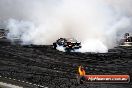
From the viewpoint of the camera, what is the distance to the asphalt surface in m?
27.7

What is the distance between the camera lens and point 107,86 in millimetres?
26844

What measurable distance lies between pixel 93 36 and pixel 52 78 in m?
29.4

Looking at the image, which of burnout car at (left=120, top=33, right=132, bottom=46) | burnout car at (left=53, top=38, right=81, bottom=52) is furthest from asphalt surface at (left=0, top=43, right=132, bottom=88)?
burnout car at (left=120, top=33, right=132, bottom=46)

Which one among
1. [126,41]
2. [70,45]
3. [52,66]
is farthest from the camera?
[126,41]

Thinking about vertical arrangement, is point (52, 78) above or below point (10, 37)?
below

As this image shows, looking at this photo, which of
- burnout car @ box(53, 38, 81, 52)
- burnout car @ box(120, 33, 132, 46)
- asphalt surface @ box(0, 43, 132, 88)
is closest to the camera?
asphalt surface @ box(0, 43, 132, 88)

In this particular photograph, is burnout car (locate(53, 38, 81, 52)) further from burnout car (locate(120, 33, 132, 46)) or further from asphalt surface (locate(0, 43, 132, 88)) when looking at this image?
burnout car (locate(120, 33, 132, 46))

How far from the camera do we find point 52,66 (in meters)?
36.6

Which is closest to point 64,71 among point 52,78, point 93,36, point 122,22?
point 52,78

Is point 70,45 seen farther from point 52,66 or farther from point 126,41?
point 126,41

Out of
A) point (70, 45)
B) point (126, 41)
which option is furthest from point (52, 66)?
point (126, 41)

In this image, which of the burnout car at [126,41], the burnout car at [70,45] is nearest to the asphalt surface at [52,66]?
the burnout car at [70,45]

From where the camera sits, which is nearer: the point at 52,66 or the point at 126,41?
the point at 52,66

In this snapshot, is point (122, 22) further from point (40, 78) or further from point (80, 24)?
point (40, 78)
